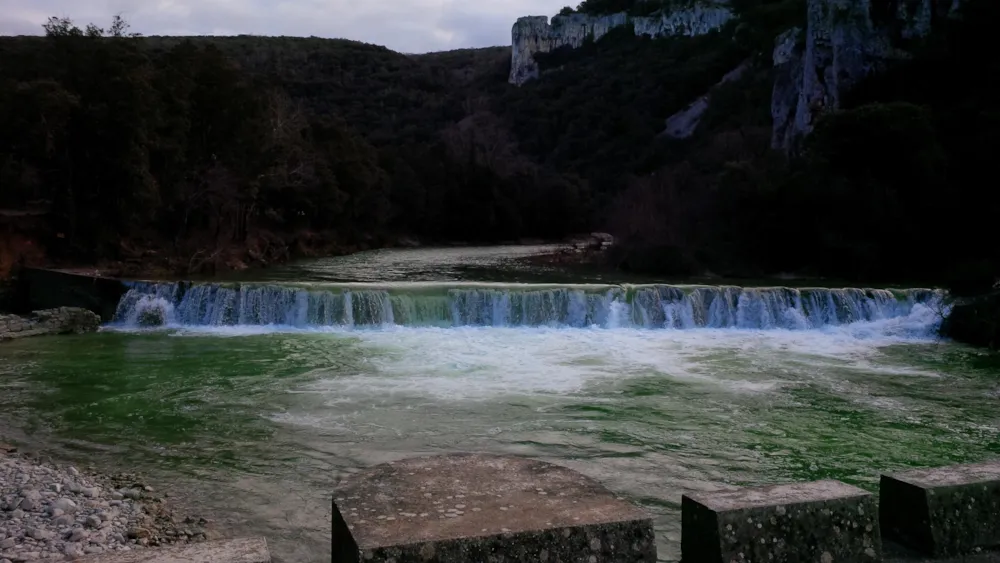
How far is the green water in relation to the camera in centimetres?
818

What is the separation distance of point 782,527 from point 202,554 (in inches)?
77.7

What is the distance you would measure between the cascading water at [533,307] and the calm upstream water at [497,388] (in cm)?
4

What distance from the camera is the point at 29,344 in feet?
53.8

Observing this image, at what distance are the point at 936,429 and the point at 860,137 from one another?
18959mm

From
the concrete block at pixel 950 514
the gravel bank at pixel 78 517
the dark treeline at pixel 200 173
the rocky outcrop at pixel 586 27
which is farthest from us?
the rocky outcrop at pixel 586 27

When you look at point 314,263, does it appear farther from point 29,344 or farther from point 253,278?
point 29,344

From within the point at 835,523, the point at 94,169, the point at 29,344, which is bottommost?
the point at 29,344

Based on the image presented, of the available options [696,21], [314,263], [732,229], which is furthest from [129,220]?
[696,21]

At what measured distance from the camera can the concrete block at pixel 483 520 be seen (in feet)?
8.77

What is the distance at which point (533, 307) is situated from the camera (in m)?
18.7

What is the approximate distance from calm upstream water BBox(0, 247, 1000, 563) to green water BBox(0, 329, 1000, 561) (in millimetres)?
44

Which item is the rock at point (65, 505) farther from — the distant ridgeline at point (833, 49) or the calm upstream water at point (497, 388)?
the distant ridgeline at point (833, 49)

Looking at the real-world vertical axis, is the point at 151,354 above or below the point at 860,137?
below

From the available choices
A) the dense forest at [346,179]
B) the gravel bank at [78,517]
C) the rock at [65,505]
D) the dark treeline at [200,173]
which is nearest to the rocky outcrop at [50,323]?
the dark treeline at [200,173]
